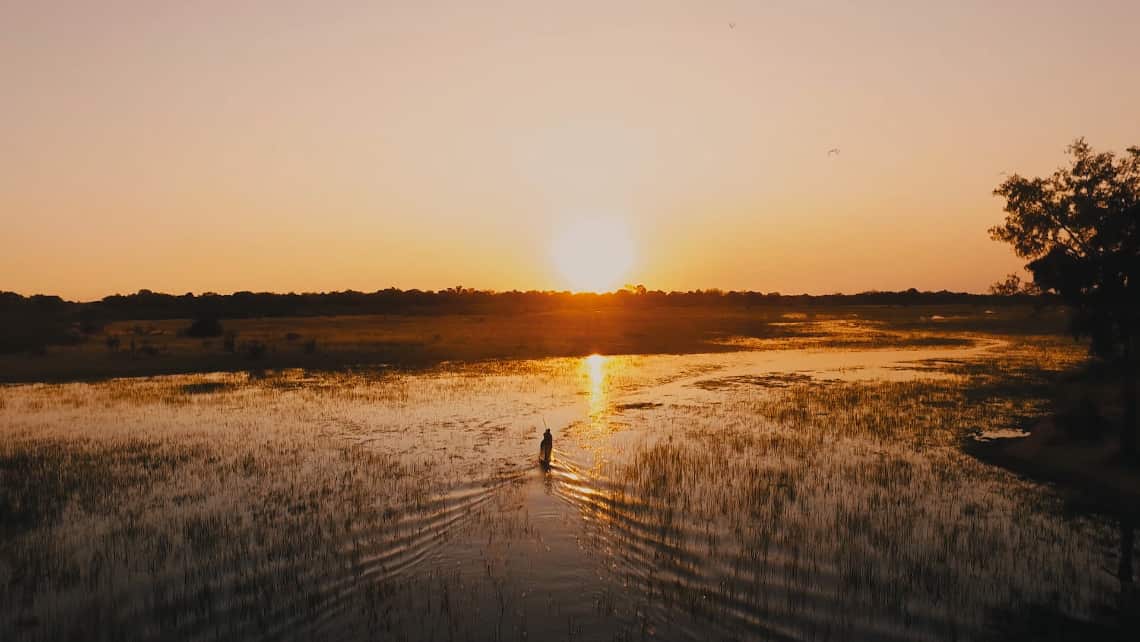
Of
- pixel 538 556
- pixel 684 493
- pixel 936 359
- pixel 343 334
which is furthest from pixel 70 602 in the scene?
pixel 343 334

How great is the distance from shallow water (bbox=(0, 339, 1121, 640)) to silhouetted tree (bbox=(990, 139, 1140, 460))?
4.79 meters

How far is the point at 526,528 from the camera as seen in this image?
14.8 m

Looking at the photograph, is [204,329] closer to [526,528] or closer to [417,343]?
[417,343]

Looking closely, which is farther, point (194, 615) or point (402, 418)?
point (402, 418)

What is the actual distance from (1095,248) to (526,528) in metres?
17.0

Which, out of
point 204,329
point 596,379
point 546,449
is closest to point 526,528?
point 546,449

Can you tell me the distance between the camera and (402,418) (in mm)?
29047

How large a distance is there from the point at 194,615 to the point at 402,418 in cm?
1843

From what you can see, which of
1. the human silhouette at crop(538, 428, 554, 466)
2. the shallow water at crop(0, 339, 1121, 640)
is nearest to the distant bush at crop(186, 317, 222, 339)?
the shallow water at crop(0, 339, 1121, 640)

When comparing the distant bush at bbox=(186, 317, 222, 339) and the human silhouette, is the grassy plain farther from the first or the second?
the human silhouette

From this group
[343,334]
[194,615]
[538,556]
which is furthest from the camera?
[343,334]

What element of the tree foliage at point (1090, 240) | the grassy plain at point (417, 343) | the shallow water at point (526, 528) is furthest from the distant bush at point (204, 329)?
the tree foliage at point (1090, 240)

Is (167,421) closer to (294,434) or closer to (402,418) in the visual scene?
(294,434)

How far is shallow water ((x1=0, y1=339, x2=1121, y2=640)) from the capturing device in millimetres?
10688
